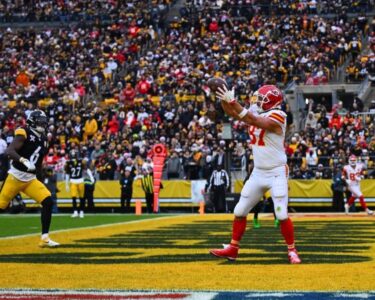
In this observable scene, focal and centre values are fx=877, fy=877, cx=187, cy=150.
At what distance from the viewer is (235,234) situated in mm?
10039

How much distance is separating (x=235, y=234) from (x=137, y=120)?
22.3 meters

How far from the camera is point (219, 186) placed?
82.7 feet

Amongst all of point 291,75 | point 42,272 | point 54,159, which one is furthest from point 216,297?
point 291,75

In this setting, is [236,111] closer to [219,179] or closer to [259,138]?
[259,138]

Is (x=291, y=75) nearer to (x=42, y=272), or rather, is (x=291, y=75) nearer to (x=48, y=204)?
(x=48, y=204)

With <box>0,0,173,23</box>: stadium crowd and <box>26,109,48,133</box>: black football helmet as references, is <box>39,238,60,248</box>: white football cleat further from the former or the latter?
<box>0,0,173,23</box>: stadium crowd

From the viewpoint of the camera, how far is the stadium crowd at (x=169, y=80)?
2838 cm

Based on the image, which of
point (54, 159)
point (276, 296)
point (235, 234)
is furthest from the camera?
point (54, 159)

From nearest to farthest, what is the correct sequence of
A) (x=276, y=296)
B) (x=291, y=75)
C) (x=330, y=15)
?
(x=276, y=296) < (x=291, y=75) < (x=330, y=15)

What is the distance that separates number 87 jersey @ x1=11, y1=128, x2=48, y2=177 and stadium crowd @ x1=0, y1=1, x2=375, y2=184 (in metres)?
14.9

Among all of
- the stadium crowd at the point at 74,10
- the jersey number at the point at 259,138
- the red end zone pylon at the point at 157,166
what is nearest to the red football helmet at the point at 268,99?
the jersey number at the point at 259,138

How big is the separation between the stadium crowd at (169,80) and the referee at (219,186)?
1.62m

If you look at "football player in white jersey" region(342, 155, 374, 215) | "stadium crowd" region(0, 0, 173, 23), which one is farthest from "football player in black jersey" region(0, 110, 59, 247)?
"stadium crowd" region(0, 0, 173, 23)

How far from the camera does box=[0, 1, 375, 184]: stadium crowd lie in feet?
93.1
